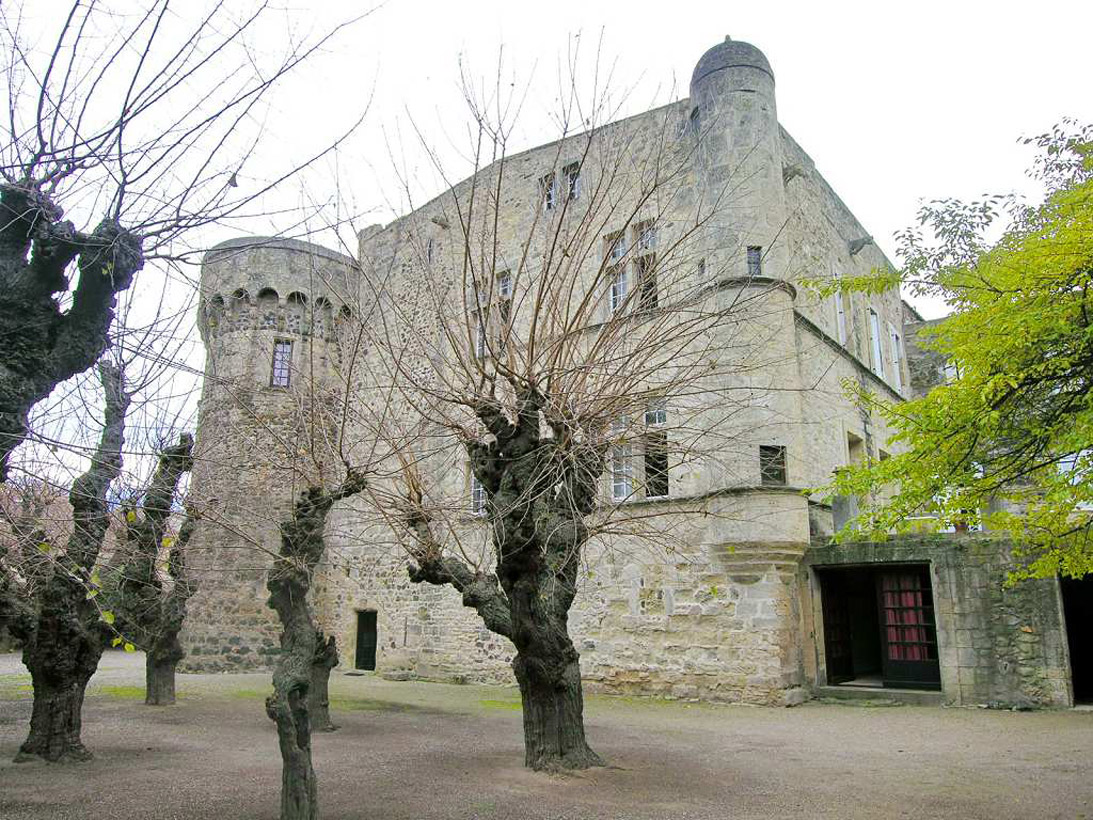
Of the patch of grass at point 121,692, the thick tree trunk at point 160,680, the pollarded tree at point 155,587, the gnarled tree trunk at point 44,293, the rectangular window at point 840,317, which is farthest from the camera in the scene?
the rectangular window at point 840,317

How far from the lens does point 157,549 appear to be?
9.16m

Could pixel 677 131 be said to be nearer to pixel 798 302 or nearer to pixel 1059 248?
pixel 798 302

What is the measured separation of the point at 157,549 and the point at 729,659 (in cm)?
764

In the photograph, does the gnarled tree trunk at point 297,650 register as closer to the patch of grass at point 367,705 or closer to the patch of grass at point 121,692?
the patch of grass at point 367,705

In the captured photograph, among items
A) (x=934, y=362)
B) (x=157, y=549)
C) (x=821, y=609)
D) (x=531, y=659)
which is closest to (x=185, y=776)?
(x=531, y=659)

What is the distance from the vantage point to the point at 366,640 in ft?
53.2

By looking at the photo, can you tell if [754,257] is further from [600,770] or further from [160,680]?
[160,680]

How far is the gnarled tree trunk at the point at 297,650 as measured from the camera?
4605 mm

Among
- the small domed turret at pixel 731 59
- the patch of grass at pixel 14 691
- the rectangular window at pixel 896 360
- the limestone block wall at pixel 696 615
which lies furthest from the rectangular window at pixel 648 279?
the rectangular window at pixel 896 360

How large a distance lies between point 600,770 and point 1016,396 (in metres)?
4.18

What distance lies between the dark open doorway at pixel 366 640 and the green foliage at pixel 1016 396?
11.6 m

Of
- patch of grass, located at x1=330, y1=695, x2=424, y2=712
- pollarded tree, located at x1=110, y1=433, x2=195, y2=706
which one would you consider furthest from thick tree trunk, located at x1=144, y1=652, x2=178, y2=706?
patch of grass, located at x1=330, y1=695, x2=424, y2=712

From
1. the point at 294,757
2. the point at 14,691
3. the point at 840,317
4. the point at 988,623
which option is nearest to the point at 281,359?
the point at 14,691

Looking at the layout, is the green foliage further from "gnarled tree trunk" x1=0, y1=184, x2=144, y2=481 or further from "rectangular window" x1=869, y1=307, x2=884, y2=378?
"rectangular window" x1=869, y1=307, x2=884, y2=378
